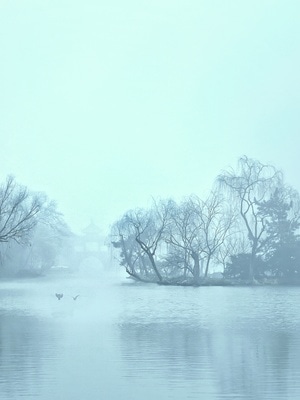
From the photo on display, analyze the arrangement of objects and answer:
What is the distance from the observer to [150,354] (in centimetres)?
1380

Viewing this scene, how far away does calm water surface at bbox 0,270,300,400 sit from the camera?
10.4 m

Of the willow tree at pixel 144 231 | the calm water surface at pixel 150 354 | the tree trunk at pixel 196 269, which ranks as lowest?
the calm water surface at pixel 150 354

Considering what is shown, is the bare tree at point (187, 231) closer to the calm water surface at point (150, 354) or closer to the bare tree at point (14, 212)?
the bare tree at point (14, 212)

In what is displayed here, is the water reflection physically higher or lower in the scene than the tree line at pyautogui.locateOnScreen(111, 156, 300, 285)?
lower

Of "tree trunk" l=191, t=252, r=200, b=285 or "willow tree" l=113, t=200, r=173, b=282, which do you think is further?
"willow tree" l=113, t=200, r=173, b=282

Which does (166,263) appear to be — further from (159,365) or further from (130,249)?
(159,365)

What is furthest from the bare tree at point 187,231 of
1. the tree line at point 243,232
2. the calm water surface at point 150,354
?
the calm water surface at point 150,354

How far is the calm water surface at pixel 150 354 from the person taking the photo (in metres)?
10.4

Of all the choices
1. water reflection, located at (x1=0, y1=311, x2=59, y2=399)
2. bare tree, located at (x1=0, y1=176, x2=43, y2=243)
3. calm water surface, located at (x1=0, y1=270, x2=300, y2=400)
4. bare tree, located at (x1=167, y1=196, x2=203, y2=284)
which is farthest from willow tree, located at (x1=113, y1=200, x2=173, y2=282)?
water reflection, located at (x1=0, y1=311, x2=59, y2=399)

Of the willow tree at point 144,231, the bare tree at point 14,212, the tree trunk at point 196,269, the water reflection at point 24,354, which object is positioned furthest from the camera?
the willow tree at point 144,231

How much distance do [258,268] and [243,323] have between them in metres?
30.0

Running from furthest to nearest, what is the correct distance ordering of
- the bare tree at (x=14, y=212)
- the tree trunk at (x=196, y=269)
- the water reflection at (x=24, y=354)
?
the tree trunk at (x=196, y=269) < the bare tree at (x=14, y=212) < the water reflection at (x=24, y=354)

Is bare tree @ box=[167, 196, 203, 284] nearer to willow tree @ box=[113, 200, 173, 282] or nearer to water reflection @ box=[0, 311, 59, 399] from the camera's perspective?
willow tree @ box=[113, 200, 173, 282]

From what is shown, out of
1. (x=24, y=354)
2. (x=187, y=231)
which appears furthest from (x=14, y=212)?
(x=24, y=354)
